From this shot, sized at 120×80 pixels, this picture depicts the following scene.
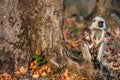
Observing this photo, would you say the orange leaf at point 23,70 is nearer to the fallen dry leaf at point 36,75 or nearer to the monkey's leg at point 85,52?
the fallen dry leaf at point 36,75

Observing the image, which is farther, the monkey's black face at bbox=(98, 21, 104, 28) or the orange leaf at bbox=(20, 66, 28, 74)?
the monkey's black face at bbox=(98, 21, 104, 28)

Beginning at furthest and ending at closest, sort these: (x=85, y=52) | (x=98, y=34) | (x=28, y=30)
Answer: (x=98, y=34) < (x=85, y=52) < (x=28, y=30)

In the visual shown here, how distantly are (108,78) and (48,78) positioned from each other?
3.59 ft

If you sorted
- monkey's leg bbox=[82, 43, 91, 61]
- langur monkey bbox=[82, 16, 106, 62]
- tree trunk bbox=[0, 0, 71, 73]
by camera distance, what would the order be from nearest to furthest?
tree trunk bbox=[0, 0, 71, 73]
monkey's leg bbox=[82, 43, 91, 61]
langur monkey bbox=[82, 16, 106, 62]

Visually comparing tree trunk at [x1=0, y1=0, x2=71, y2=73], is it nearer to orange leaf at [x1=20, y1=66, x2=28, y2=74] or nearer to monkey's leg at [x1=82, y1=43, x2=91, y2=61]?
orange leaf at [x1=20, y1=66, x2=28, y2=74]

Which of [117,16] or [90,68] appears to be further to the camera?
[117,16]

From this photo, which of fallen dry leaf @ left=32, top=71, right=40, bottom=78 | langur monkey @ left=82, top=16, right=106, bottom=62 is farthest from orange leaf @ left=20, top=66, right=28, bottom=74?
langur monkey @ left=82, top=16, right=106, bottom=62

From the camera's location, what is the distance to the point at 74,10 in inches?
754

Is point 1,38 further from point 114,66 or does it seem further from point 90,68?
point 114,66

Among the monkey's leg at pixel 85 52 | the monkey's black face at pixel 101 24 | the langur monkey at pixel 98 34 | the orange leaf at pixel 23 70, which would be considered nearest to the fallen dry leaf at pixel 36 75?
the orange leaf at pixel 23 70

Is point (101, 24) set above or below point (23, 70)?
above

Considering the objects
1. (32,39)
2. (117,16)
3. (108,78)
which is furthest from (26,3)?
(117,16)

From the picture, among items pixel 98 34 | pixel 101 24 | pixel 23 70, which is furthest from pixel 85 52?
pixel 23 70

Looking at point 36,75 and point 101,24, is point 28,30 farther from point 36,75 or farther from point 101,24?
point 101,24
